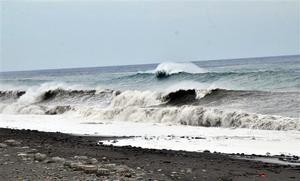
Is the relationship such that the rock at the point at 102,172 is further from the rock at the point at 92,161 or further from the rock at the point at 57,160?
the rock at the point at 57,160

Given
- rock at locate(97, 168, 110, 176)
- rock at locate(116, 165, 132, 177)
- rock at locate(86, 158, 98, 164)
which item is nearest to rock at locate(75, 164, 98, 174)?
rock at locate(97, 168, 110, 176)

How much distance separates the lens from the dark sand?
26.6ft

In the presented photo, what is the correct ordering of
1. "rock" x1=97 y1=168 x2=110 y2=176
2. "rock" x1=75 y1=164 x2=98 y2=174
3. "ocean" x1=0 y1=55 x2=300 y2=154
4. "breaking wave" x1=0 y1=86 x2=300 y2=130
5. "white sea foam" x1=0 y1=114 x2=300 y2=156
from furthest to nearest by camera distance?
"ocean" x1=0 y1=55 x2=300 y2=154 → "breaking wave" x1=0 y1=86 x2=300 y2=130 → "white sea foam" x1=0 y1=114 x2=300 y2=156 → "rock" x1=75 y1=164 x2=98 y2=174 → "rock" x1=97 y1=168 x2=110 y2=176

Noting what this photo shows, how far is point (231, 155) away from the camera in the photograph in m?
11.4

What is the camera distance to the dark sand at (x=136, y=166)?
26.6ft

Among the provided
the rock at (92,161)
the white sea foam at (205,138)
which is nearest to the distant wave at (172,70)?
the white sea foam at (205,138)

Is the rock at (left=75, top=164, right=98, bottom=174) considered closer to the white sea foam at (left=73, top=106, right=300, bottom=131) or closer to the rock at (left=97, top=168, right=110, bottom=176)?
the rock at (left=97, top=168, right=110, bottom=176)

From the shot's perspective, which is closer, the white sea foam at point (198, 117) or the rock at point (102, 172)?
the rock at point (102, 172)

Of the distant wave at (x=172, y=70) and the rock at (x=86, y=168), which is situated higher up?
the distant wave at (x=172, y=70)

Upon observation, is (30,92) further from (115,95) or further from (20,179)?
(20,179)

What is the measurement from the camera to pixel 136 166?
939cm

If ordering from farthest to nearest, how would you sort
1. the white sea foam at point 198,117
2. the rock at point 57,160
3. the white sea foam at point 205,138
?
the white sea foam at point 198,117 → the white sea foam at point 205,138 → the rock at point 57,160

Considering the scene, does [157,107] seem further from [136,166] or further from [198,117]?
[136,166]

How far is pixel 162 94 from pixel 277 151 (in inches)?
663
